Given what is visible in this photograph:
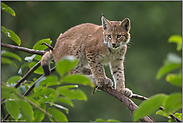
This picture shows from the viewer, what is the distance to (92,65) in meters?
3.12

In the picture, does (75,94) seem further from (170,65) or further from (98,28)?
(98,28)

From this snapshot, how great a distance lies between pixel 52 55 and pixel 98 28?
76 cm

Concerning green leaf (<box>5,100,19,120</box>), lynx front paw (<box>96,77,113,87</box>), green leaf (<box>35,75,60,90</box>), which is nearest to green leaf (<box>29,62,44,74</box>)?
lynx front paw (<box>96,77,113,87</box>)

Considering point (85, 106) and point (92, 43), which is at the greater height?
point (92, 43)

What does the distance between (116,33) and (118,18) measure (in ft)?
23.7

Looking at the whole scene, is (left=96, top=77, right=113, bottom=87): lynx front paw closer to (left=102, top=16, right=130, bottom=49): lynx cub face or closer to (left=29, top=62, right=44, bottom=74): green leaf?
(left=102, top=16, right=130, bottom=49): lynx cub face

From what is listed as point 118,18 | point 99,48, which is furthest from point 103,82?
point 118,18

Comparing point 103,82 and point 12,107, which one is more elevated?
point 12,107

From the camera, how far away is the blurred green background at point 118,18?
1028 centimetres

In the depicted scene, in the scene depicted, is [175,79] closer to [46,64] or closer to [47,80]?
[47,80]

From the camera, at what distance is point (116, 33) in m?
3.05

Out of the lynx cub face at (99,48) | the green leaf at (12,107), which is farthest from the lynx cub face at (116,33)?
the green leaf at (12,107)

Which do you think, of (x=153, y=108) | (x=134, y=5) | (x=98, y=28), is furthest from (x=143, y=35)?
(x=153, y=108)

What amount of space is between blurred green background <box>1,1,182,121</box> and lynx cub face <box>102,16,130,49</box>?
23.4 feet
